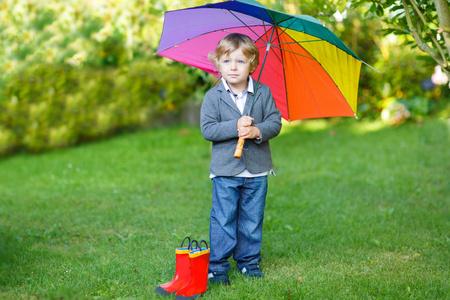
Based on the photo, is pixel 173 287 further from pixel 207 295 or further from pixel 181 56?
pixel 181 56

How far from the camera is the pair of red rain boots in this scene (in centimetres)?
253

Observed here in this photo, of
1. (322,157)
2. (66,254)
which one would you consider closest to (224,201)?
(66,254)

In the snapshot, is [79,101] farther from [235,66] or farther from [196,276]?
[196,276]

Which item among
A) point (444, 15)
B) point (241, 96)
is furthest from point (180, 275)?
point (444, 15)

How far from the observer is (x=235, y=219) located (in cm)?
289

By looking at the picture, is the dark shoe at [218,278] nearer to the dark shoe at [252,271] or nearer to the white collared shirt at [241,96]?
the dark shoe at [252,271]

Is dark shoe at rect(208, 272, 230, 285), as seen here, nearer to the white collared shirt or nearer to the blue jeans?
the blue jeans

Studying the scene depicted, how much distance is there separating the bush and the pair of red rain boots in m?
5.80

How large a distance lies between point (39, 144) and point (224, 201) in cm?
704

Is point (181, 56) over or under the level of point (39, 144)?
over

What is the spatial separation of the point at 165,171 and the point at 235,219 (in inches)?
146

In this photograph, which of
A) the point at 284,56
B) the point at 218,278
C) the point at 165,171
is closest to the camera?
the point at 218,278

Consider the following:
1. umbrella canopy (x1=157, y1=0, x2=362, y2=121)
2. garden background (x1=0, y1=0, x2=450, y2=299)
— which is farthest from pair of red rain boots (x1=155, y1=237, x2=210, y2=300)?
umbrella canopy (x1=157, y1=0, x2=362, y2=121)

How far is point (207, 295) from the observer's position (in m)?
2.62
